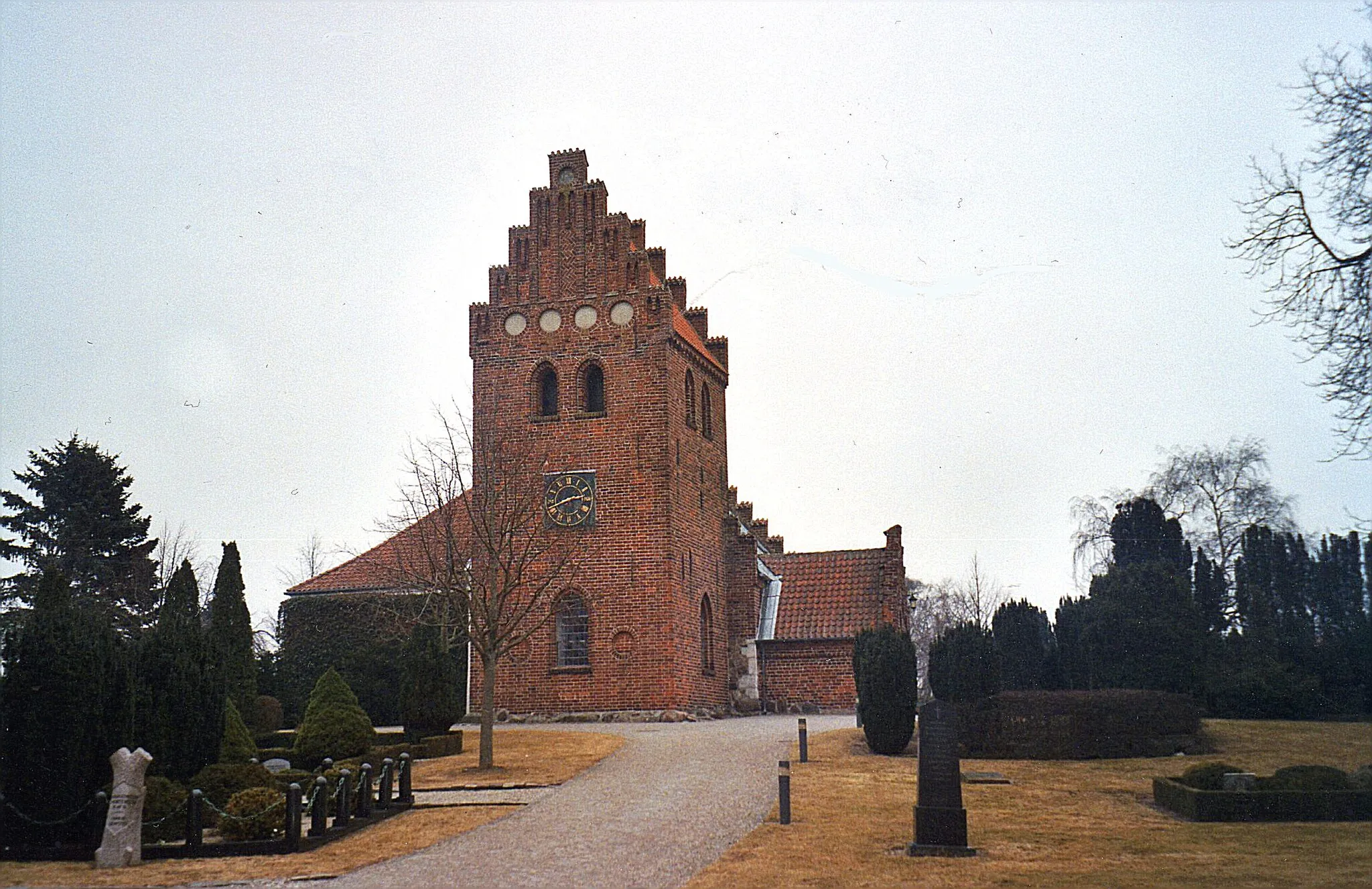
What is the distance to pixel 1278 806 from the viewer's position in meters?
16.0

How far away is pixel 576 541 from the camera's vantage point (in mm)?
33812

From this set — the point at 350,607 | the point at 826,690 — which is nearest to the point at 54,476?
the point at 350,607

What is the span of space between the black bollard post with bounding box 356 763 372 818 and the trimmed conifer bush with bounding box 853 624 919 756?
10.3 meters

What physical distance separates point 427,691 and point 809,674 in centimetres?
1615

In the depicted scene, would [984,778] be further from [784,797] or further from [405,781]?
[405,781]

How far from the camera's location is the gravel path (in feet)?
42.3

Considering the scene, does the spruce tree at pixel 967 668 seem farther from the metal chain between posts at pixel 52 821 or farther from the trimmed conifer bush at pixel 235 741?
the metal chain between posts at pixel 52 821

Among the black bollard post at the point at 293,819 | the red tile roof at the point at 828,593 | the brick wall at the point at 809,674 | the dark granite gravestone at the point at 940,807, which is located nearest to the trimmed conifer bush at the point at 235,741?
the black bollard post at the point at 293,819

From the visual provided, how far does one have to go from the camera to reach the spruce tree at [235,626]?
28.6 metres

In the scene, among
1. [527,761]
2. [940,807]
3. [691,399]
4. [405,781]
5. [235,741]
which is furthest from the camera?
[691,399]

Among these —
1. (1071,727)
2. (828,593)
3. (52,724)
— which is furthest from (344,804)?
(828,593)

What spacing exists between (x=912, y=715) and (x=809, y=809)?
7.22 m

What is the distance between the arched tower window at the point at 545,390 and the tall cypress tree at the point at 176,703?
17.6m

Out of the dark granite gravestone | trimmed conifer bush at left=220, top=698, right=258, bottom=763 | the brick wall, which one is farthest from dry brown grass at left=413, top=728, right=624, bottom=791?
the brick wall
